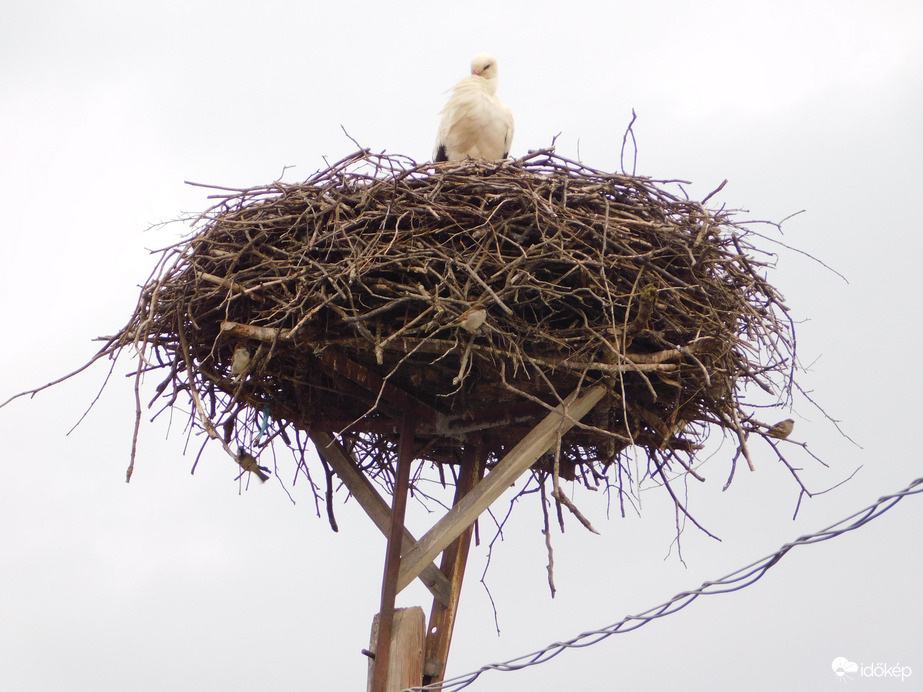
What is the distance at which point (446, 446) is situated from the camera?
18.6 feet

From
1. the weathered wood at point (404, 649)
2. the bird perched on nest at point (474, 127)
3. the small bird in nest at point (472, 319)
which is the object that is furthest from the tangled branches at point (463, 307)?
the bird perched on nest at point (474, 127)

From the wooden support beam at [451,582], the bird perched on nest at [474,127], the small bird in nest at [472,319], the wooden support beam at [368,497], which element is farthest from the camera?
the bird perched on nest at [474,127]

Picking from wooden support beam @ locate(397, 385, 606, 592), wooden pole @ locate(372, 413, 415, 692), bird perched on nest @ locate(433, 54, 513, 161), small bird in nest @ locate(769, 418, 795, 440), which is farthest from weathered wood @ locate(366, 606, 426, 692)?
bird perched on nest @ locate(433, 54, 513, 161)

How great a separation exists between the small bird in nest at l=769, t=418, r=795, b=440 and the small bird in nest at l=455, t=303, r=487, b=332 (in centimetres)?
149

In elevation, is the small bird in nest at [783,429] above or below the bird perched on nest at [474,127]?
below

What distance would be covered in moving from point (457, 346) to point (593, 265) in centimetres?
62

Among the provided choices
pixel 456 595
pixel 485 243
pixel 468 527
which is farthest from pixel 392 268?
pixel 456 595

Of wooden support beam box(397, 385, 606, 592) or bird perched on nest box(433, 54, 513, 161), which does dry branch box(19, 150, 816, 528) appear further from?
bird perched on nest box(433, 54, 513, 161)

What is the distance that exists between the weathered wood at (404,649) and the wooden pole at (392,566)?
0.02m

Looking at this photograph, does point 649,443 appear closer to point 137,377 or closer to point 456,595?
point 456,595

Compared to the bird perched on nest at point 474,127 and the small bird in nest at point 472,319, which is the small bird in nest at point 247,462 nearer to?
the small bird in nest at point 472,319

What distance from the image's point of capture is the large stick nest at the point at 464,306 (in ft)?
15.0

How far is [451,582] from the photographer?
509 cm

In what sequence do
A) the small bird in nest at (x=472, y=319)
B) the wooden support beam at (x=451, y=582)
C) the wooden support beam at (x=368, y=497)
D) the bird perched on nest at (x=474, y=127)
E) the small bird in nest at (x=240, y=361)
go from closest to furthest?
the small bird in nest at (x=472, y=319) < the small bird in nest at (x=240, y=361) < the wooden support beam at (x=451, y=582) < the wooden support beam at (x=368, y=497) < the bird perched on nest at (x=474, y=127)
